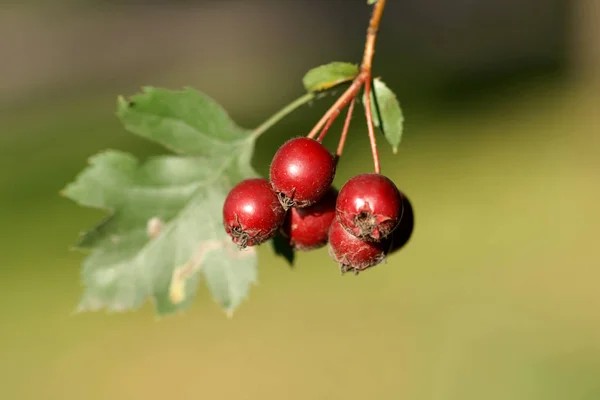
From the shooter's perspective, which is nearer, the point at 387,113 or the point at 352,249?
the point at 352,249

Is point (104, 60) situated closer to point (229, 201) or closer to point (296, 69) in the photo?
point (296, 69)

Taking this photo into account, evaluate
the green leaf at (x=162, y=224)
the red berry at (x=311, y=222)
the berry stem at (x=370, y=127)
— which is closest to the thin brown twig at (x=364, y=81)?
the berry stem at (x=370, y=127)

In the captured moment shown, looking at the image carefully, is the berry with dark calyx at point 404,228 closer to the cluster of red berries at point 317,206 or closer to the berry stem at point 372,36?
the cluster of red berries at point 317,206

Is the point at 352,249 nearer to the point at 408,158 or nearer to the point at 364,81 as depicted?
the point at 364,81

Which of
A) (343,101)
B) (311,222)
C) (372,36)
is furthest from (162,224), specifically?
(372,36)

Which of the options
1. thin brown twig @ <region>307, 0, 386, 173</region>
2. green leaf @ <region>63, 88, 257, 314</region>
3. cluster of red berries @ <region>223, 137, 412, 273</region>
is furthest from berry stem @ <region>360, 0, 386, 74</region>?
green leaf @ <region>63, 88, 257, 314</region>

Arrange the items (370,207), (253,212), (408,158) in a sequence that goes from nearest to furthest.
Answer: (370,207) → (253,212) → (408,158)
